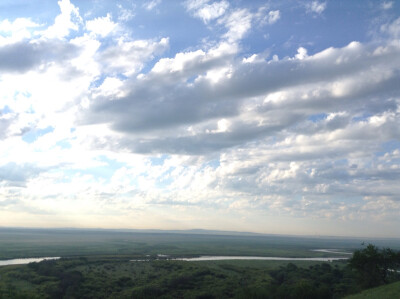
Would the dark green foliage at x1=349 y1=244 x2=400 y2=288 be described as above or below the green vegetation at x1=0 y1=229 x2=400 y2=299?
above

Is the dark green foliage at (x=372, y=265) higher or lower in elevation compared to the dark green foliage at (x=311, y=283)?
higher

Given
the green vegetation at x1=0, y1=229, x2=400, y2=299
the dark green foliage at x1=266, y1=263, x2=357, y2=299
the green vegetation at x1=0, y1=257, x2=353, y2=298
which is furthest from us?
the green vegetation at x1=0, y1=257, x2=353, y2=298

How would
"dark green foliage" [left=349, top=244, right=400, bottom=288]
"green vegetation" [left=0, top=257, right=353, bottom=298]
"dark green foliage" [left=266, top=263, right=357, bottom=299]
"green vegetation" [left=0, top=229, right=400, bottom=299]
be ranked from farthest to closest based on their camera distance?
"green vegetation" [left=0, top=257, right=353, bottom=298], "green vegetation" [left=0, top=229, right=400, bottom=299], "dark green foliage" [left=349, top=244, right=400, bottom=288], "dark green foliage" [left=266, top=263, right=357, bottom=299]

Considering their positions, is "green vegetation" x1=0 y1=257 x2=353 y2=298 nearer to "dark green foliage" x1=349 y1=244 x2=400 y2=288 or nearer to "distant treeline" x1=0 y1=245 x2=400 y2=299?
"distant treeline" x1=0 y1=245 x2=400 y2=299

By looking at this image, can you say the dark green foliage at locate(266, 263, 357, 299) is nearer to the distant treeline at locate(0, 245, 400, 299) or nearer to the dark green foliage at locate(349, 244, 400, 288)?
the distant treeline at locate(0, 245, 400, 299)

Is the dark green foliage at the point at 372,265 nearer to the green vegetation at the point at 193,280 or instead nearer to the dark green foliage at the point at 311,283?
the green vegetation at the point at 193,280

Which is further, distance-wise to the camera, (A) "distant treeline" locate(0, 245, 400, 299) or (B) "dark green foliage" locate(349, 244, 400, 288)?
(A) "distant treeline" locate(0, 245, 400, 299)

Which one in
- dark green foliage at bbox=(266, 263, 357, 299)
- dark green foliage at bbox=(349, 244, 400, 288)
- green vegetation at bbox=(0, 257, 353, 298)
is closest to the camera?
dark green foliage at bbox=(266, 263, 357, 299)

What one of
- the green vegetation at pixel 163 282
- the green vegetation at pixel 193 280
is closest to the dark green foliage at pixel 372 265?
the green vegetation at pixel 193 280

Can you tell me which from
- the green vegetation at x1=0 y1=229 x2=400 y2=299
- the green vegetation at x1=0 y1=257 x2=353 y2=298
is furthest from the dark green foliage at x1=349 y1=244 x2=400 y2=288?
the green vegetation at x1=0 y1=257 x2=353 y2=298

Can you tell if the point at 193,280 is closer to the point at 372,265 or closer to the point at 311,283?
the point at 311,283

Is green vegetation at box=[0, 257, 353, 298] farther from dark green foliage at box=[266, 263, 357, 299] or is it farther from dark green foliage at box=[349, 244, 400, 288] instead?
dark green foliage at box=[349, 244, 400, 288]

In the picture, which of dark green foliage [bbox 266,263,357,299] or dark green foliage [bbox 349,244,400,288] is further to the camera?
dark green foliage [bbox 349,244,400,288]

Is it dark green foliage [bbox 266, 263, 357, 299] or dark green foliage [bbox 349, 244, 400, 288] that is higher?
dark green foliage [bbox 349, 244, 400, 288]
